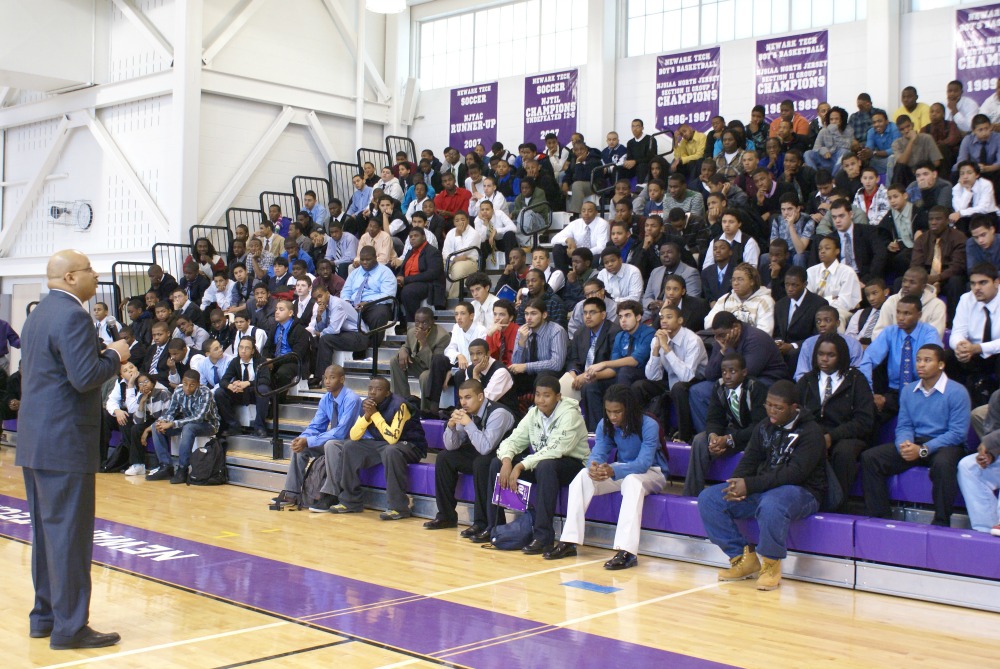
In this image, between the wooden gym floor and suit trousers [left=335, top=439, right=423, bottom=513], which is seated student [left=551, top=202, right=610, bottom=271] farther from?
the wooden gym floor

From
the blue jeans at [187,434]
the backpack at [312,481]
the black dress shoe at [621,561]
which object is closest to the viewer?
the black dress shoe at [621,561]

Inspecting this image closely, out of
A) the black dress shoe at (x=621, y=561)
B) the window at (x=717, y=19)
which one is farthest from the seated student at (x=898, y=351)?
the window at (x=717, y=19)

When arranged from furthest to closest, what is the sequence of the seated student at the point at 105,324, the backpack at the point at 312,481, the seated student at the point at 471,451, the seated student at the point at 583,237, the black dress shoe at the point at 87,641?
1. the seated student at the point at 105,324
2. the seated student at the point at 583,237
3. the backpack at the point at 312,481
4. the seated student at the point at 471,451
5. the black dress shoe at the point at 87,641

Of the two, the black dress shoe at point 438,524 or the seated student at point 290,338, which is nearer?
the black dress shoe at point 438,524

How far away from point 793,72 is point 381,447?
741 centimetres

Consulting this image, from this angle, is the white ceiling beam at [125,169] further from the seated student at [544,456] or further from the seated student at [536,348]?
the seated student at [544,456]

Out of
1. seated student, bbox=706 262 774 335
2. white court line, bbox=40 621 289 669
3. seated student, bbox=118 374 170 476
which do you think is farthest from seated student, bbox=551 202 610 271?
white court line, bbox=40 621 289 669

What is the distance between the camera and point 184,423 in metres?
9.73

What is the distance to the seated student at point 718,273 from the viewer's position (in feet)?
27.8

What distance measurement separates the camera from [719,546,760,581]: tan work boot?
5.81 m

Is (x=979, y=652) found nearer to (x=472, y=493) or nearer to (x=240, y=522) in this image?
(x=472, y=493)

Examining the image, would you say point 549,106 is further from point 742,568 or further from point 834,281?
point 742,568

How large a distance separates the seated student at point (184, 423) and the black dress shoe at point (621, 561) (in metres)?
5.02

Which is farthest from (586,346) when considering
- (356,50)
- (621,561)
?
(356,50)
